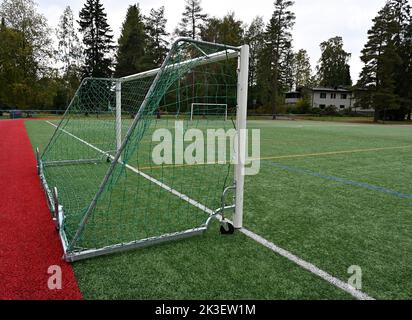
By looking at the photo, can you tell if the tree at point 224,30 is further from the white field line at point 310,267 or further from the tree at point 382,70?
the white field line at point 310,267

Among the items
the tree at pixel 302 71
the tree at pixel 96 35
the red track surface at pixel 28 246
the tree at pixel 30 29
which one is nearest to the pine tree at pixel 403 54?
the tree at pixel 302 71

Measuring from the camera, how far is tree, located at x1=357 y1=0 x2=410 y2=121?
3784cm

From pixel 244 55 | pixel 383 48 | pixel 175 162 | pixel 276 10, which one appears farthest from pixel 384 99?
pixel 244 55

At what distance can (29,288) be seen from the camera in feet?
7.37

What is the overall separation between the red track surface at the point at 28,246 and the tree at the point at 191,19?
36.1 meters

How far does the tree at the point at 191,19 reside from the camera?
3716 cm

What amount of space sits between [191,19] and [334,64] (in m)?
39.4

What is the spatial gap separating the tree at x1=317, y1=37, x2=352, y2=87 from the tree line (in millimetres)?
18692

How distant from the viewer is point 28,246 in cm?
292

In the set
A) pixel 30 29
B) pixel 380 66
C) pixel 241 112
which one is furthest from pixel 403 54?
pixel 241 112

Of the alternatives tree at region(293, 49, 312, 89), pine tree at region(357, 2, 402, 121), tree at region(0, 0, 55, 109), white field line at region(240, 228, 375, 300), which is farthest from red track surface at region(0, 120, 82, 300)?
tree at region(293, 49, 312, 89)

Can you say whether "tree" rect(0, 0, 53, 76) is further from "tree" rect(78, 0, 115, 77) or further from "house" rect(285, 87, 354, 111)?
"house" rect(285, 87, 354, 111)
